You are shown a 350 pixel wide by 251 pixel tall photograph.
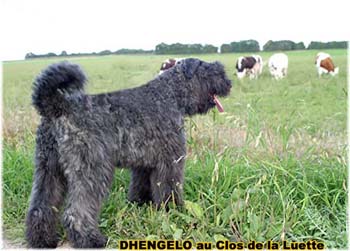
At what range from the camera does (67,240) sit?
4.19 metres

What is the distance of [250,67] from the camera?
8.70 metres

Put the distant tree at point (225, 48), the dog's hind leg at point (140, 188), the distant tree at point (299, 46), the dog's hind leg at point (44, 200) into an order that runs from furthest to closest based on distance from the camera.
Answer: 1. the distant tree at point (299, 46)
2. the distant tree at point (225, 48)
3. the dog's hind leg at point (140, 188)
4. the dog's hind leg at point (44, 200)

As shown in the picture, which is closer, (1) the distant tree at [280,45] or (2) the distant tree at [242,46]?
(2) the distant tree at [242,46]

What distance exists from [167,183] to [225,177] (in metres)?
0.67

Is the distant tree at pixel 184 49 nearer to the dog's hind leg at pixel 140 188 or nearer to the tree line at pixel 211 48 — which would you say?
the tree line at pixel 211 48

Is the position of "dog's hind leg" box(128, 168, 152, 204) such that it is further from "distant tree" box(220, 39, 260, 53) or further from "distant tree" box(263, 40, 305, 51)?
"distant tree" box(263, 40, 305, 51)

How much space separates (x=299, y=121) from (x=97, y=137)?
3548 millimetres

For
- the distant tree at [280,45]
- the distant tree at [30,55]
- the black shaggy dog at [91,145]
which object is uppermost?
the distant tree at [30,55]

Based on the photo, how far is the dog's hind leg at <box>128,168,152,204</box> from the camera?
4.70 meters

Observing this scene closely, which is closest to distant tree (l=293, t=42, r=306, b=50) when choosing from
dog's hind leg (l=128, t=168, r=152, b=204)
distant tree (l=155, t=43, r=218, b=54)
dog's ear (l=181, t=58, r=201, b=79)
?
distant tree (l=155, t=43, r=218, b=54)

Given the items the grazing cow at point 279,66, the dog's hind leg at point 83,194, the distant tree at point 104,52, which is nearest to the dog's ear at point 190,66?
the distant tree at point 104,52

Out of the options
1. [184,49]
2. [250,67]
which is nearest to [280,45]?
[184,49]

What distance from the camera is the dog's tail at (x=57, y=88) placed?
3.81 meters

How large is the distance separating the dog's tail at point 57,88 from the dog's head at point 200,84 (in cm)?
110
